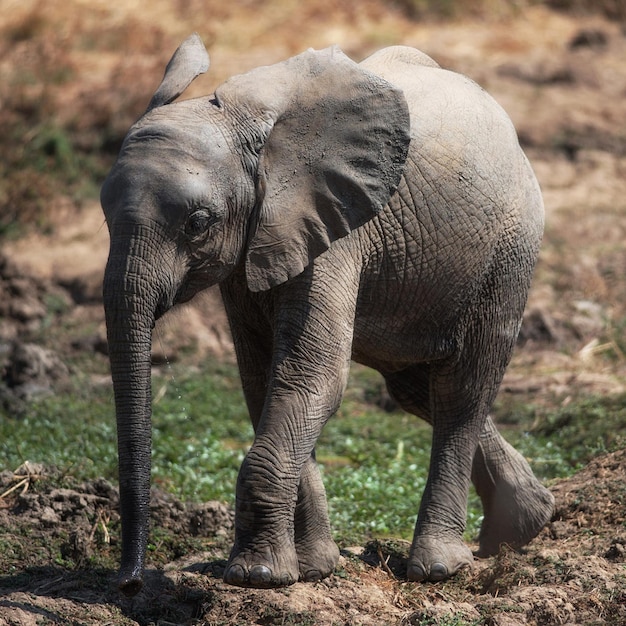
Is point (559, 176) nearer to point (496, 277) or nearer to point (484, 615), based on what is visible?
point (496, 277)

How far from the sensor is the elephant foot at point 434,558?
5.61m

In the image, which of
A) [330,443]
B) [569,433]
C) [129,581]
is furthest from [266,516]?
[569,433]

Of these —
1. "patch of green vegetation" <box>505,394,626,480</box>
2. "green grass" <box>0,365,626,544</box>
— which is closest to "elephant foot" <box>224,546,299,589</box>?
"green grass" <box>0,365,626,544</box>

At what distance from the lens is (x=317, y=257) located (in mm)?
4902

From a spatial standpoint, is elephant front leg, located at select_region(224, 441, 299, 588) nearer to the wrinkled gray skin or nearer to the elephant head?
the wrinkled gray skin

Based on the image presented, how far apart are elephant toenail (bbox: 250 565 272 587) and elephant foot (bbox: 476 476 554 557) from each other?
5.91 ft

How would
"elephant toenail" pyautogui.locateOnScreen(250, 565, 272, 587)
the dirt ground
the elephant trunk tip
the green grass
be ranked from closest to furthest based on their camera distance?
the elephant trunk tip, "elephant toenail" pyautogui.locateOnScreen(250, 565, 272, 587), the dirt ground, the green grass

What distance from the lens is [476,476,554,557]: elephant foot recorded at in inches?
243

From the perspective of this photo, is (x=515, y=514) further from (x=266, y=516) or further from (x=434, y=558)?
(x=266, y=516)

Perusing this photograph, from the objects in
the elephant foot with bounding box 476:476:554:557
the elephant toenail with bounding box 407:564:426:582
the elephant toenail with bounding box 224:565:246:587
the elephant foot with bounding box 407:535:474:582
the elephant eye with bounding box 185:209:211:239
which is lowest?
the elephant toenail with bounding box 224:565:246:587

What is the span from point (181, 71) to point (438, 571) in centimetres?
239

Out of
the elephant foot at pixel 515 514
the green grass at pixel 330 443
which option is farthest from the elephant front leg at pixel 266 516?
the elephant foot at pixel 515 514

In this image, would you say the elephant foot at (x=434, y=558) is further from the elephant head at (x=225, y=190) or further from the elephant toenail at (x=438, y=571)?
the elephant head at (x=225, y=190)

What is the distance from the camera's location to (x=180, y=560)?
18.6ft
